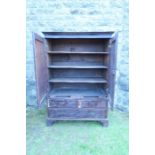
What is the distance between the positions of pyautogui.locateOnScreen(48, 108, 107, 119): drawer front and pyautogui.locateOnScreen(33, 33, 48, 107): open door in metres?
0.30

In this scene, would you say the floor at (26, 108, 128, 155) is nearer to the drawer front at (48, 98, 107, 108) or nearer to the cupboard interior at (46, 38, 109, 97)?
the drawer front at (48, 98, 107, 108)

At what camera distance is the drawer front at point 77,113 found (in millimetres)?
2684

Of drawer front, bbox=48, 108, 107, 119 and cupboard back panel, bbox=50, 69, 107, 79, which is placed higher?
cupboard back panel, bbox=50, 69, 107, 79

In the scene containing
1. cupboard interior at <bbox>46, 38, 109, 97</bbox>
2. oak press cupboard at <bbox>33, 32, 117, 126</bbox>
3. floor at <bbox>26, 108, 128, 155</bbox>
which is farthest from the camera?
cupboard interior at <bbox>46, 38, 109, 97</bbox>

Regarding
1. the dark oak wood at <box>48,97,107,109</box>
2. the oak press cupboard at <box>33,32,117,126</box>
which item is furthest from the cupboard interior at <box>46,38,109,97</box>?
the dark oak wood at <box>48,97,107,109</box>

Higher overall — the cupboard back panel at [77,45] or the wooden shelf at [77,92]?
the cupboard back panel at [77,45]

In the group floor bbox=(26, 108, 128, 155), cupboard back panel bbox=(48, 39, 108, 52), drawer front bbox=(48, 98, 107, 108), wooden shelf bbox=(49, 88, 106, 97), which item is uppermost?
cupboard back panel bbox=(48, 39, 108, 52)

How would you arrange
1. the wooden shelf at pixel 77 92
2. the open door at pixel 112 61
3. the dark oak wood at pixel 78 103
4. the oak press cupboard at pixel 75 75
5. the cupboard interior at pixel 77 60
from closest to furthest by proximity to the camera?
1. the open door at pixel 112 61
2. the oak press cupboard at pixel 75 75
3. the dark oak wood at pixel 78 103
4. the wooden shelf at pixel 77 92
5. the cupboard interior at pixel 77 60

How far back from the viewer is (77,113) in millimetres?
2691

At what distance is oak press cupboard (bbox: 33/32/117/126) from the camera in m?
2.49

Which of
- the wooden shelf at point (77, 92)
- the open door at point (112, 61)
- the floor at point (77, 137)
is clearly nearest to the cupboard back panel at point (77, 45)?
the open door at point (112, 61)

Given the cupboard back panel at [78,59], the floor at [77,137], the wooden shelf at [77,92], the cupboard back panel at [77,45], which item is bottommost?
the floor at [77,137]

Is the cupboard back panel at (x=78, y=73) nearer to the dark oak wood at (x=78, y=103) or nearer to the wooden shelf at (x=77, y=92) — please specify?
the wooden shelf at (x=77, y=92)
